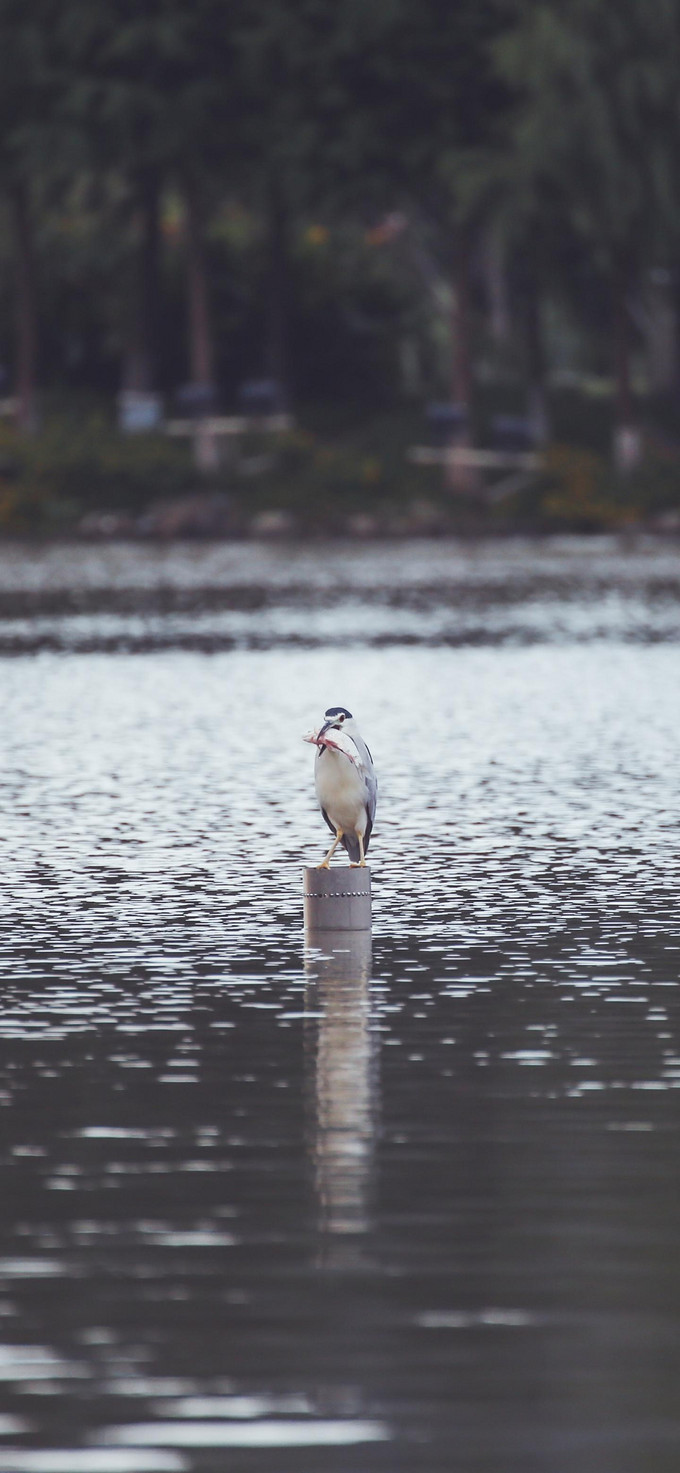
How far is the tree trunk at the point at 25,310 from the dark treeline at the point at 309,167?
0.07 metres

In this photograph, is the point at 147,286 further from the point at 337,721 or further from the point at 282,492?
the point at 337,721

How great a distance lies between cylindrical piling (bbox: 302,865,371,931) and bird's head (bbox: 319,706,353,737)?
1.93 feet

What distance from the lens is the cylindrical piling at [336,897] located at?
13.1 meters

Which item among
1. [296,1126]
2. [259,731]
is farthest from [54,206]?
[296,1126]

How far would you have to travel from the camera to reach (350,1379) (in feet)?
21.5

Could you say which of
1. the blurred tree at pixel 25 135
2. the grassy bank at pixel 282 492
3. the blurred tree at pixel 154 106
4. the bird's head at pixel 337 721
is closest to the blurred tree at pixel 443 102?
the grassy bank at pixel 282 492

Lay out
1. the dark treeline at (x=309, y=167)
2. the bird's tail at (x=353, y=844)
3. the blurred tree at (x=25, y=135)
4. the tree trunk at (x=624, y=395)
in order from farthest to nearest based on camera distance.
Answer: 1. the tree trunk at (x=624, y=395)
2. the blurred tree at (x=25, y=135)
3. the dark treeline at (x=309, y=167)
4. the bird's tail at (x=353, y=844)

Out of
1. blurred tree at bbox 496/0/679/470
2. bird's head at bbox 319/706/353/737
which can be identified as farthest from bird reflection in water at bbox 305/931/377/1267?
blurred tree at bbox 496/0/679/470

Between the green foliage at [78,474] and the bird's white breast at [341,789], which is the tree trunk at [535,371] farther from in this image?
the bird's white breast at [341,789]

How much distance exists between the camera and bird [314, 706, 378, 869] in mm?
12844

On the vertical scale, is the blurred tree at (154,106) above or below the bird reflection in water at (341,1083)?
above

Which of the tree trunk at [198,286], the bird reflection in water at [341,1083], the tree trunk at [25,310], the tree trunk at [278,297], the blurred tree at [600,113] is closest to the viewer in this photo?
the bird reflection in water at [341,1083]

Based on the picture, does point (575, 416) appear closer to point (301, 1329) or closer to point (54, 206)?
point (54, 206)

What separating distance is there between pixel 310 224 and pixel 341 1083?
65.2 m
